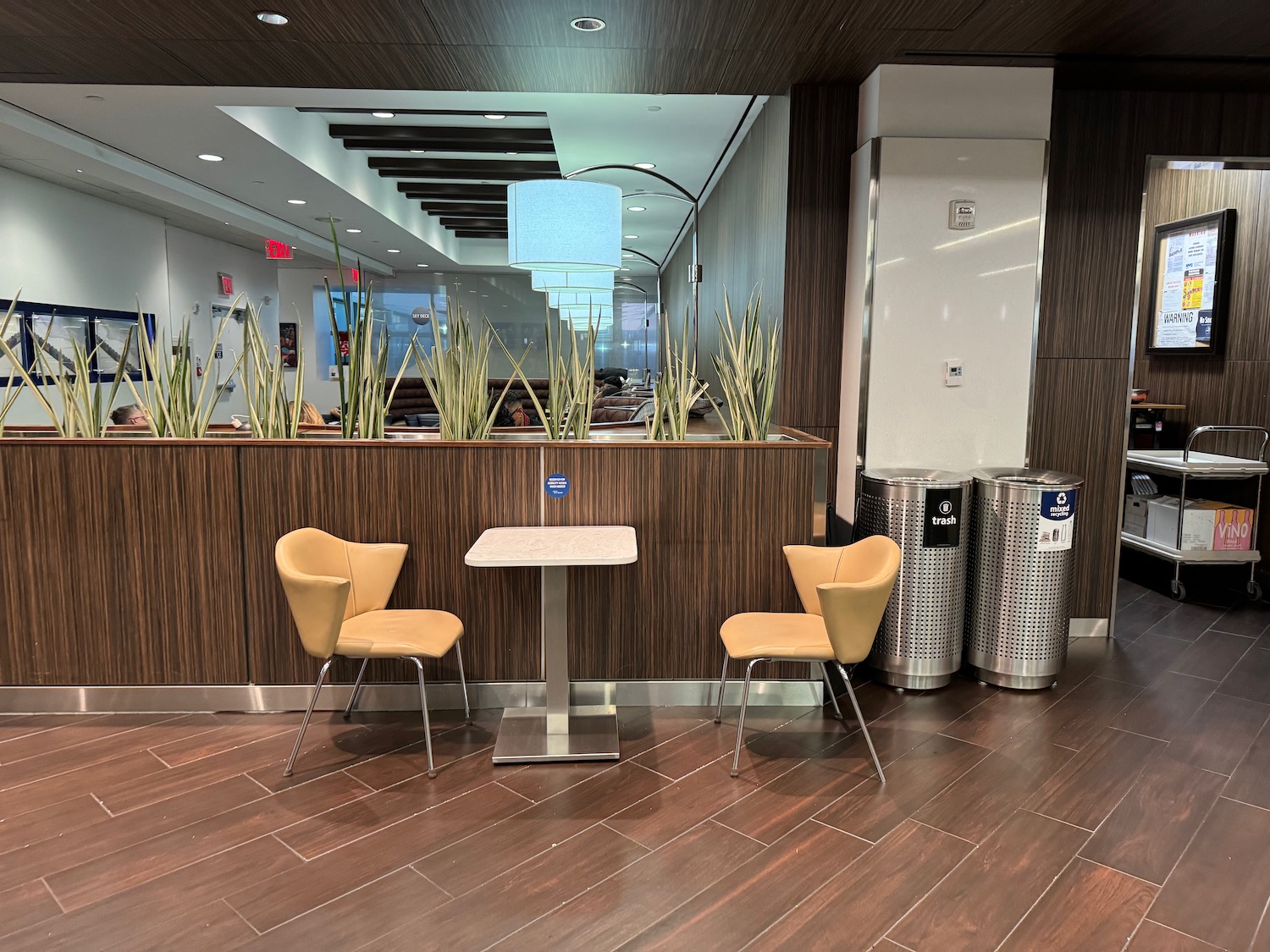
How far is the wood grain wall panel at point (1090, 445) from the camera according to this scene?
4.05 meters

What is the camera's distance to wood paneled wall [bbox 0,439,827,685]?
3197mm

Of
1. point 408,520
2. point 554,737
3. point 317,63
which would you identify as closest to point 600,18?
point 317,63

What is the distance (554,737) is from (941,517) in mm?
1757

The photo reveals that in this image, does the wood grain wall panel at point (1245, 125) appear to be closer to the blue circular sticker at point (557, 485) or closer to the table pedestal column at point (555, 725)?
Answer: the blue circular sticker at point (557, 485)

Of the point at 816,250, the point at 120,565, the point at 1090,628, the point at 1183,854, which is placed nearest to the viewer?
the point at 1183,854

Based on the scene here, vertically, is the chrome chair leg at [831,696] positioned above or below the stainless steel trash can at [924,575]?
below

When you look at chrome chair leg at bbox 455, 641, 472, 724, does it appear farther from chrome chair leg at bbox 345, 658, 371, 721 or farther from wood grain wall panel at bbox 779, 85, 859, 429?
wood grain wall panel at bbox 779, 85, 859, 429

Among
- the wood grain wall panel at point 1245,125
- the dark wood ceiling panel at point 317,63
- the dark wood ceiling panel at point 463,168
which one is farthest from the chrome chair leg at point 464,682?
the dark wood ceiling panel at point 463,168

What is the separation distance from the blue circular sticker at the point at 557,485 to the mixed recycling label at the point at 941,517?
1.45m

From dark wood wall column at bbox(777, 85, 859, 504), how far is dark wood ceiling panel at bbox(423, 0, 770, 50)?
658 mm

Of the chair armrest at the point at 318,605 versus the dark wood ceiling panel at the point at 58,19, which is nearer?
the chair armrest at the point at 318,605

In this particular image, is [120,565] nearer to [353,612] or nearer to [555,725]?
[353,612]

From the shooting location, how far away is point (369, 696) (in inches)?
130

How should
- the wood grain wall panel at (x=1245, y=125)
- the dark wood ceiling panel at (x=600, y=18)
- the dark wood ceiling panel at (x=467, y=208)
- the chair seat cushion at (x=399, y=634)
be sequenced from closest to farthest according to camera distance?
the chair seat cushion at (x=399, y=634), the dark wood ceiling panel at (x=600, y=18), the wood grain wall panel at (x=1245, y=125), the dark wood ceiling panel at (x=467, y=208)
